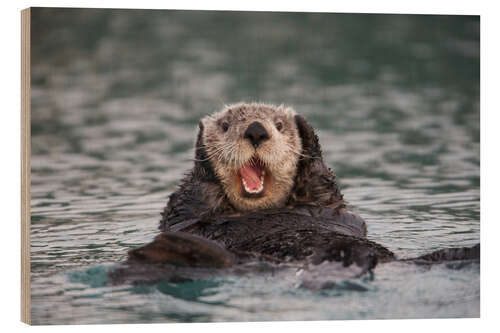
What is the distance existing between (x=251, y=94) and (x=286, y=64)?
87 centimetres

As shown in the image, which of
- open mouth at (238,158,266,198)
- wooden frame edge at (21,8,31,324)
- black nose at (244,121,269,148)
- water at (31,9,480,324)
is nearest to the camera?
water at (31,9,480,324)

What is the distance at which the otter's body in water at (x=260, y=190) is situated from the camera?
574cm

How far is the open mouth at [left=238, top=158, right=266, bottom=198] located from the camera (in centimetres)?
596

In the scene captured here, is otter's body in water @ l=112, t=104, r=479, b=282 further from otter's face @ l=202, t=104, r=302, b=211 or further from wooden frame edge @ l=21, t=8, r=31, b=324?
wooden frame edge @ l=21, t=8, r=31, b=324

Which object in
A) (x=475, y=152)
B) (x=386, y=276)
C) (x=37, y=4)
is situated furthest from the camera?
(x=475, y=152)

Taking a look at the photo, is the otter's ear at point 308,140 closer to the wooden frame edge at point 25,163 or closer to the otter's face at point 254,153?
the otter's face at point 254,153

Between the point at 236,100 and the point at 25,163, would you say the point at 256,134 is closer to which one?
the point at 25,163

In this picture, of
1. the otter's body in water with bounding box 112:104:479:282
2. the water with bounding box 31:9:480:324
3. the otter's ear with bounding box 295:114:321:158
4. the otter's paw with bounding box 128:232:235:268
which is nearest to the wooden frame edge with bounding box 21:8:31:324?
the water with bounding box 31:9:480:324

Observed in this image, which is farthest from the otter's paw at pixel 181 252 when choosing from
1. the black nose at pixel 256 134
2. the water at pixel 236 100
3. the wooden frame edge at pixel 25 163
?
the black nose at pixel 256 134

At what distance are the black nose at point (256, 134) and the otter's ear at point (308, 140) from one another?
18.6 inches

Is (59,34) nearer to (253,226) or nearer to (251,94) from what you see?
(253,226)

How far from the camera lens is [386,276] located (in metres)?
5.05

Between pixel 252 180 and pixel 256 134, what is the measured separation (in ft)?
1.30
